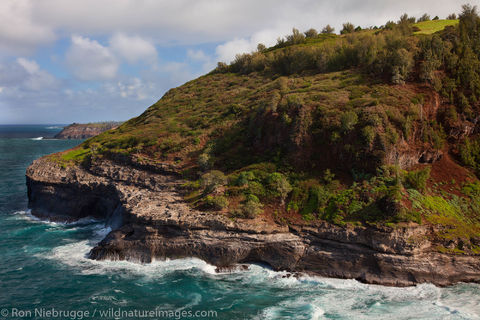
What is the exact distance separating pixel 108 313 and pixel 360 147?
27799mm

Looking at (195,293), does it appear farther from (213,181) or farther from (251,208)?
(213,181)

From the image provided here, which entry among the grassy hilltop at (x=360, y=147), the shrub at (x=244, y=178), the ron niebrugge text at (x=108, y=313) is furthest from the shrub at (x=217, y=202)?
the ron niebrugge text at (x=108, y=313)

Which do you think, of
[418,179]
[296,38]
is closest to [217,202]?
[418,179]

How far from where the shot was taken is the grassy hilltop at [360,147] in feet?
97.9

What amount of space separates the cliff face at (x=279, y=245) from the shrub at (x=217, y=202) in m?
1.22

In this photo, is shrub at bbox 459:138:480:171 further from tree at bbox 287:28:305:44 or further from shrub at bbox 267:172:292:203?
tree at bbox 287:28:305:44

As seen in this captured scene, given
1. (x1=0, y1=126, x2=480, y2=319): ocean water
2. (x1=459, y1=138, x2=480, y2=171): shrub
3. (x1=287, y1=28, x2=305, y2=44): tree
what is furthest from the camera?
(x1=287, y1=28, x2=305, y2=44): tree

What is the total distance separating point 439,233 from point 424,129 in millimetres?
13334

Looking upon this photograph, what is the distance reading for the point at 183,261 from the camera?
29625 millimetres

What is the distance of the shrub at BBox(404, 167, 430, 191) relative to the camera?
3016cm

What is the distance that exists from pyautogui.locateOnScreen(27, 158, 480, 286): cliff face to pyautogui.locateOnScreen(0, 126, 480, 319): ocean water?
97 centimetres

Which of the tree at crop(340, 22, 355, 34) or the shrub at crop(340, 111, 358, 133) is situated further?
the tree at crop(340, 22, 355, 34)

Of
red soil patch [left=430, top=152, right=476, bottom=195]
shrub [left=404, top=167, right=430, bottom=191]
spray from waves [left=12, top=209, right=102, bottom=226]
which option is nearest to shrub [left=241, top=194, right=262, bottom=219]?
shrub [left=404, top=167, right=430, bottom=191]

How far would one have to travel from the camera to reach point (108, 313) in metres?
23.1
